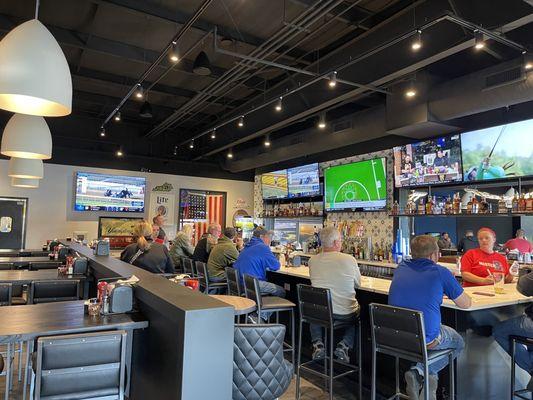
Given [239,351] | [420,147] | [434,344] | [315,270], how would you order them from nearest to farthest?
[239,351]
[434,344]
[315,270]
[420,147]

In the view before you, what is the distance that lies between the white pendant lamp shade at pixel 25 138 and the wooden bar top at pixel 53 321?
1242mm

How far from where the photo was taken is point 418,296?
278 cm

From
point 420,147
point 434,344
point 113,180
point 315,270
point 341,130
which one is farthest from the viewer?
point 113,180

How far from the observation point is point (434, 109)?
539 centimetres

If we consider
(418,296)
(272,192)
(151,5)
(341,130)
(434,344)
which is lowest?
(434,344)


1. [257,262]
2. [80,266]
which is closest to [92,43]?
[80,266]

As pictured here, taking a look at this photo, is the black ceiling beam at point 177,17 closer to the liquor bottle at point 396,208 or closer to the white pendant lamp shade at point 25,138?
the white pendant lamp shade at point 25,138

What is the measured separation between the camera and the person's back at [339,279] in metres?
3.53

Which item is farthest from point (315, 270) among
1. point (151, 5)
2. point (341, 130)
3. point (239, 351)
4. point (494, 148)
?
point (341, 130)

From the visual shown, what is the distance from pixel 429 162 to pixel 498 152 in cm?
106

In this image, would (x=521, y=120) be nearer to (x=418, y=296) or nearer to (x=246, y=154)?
(x=418, y=296)

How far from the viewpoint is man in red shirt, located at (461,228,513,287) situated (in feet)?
13.9

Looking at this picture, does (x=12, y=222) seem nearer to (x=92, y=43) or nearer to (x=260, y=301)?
(x=92, y=43)

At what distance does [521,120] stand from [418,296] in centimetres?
352
